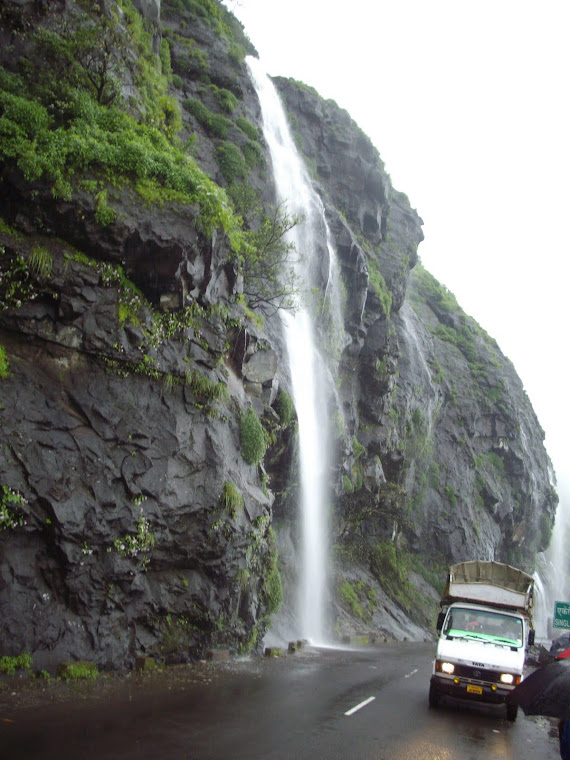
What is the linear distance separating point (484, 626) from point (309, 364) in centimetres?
1772

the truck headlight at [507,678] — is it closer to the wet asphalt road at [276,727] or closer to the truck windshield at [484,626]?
the wet asphalt road at [276,727]

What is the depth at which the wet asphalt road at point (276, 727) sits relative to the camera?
7.02 metres

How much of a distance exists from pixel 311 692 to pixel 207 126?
24.2 m

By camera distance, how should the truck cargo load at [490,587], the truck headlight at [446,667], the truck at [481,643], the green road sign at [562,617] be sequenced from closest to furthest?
the truck at [481,643] < the truck headlight at [446,667] < the truck cargo load at [490,587] < the green road sign at [562,617]

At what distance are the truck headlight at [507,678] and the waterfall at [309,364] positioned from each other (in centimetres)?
1489

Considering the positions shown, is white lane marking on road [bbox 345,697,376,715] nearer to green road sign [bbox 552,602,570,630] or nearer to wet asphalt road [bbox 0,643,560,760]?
wet asphalt road [bbox 0,643,560,760]

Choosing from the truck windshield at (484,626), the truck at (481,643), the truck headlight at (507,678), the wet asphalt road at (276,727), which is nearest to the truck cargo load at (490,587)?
the truck at (481,643)

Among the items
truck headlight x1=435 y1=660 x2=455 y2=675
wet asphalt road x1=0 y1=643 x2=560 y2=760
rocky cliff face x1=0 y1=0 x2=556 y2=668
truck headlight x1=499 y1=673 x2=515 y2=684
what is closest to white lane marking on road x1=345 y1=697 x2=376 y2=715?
wet asphalt road x1=0 y1=643 x2=560 y2=760

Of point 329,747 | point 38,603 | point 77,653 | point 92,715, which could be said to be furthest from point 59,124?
point 329,747

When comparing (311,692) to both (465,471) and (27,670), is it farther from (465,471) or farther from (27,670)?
(465,471)

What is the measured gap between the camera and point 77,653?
1159 cm

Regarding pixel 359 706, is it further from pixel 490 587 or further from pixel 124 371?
pixel 124 371

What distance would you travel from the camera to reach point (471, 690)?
446 inches

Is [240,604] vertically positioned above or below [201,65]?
below
